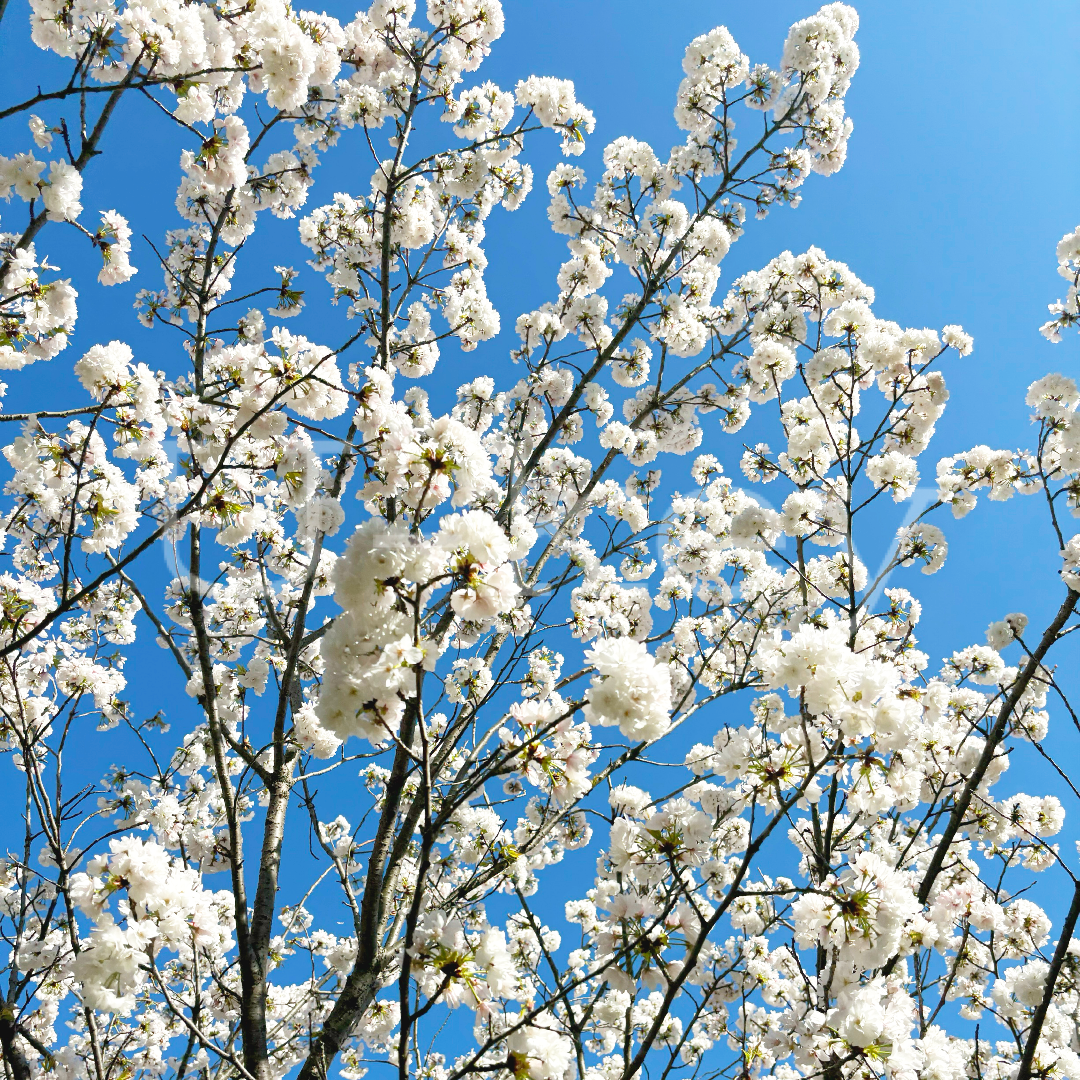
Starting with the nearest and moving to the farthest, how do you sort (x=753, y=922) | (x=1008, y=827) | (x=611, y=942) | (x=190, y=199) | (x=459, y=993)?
1. (x=459, y=993)
2. (x=611, y=942)
3. (x=190, y=199)
4. (x=1008, y=827)
5. (x=753, y=922)

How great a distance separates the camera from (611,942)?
3.06 m

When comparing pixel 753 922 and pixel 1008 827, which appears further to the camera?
pixel 753 922

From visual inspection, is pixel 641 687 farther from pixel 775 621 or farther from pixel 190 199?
pixel 190 199

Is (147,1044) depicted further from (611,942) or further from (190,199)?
(190,199)

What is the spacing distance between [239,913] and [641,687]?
2.53 meters

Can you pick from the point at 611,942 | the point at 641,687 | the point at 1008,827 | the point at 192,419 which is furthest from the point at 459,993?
the point at 1008,827

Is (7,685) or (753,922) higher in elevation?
(7,685)

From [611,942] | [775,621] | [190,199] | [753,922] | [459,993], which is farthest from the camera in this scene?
[753,922]

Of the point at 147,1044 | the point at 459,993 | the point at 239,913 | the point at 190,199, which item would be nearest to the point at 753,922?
the point at 239,913

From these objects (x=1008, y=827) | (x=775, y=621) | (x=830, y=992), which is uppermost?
(x=775, y=621)

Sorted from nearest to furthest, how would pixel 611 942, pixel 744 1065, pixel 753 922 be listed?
pixel 611 942
pixel 744 1065
pixel 753 922

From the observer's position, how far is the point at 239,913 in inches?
128

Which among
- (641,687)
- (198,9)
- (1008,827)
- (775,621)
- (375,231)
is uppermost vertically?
(375,231)

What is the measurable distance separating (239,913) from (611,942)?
178 centimetres
